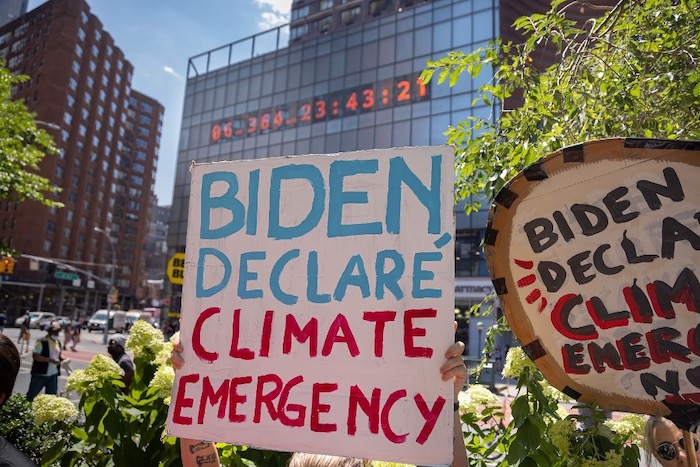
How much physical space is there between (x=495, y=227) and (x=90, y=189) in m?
76.4

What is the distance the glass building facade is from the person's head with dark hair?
27564mm

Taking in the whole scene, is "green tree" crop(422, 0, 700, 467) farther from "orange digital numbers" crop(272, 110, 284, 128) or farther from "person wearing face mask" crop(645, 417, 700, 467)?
"orange digital numbers" crop(272, 110, 284, 128)

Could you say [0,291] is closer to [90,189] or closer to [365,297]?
[90,189]

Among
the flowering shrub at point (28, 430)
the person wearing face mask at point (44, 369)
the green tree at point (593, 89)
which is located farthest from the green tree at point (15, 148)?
the green tree at point (593, 89)

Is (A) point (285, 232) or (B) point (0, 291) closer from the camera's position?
(A) point (285, 232)

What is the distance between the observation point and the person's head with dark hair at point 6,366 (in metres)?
1.99

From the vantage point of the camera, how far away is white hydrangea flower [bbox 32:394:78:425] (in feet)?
9.89

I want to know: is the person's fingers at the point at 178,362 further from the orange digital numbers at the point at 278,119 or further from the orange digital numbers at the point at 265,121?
the orange digital numbers at the point at 265,121

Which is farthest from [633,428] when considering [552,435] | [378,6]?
[378,6]

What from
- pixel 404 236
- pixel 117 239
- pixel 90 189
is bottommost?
pixel 404 236

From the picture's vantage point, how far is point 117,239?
80.3 m

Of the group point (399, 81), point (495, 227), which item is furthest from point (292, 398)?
point (399, 81)

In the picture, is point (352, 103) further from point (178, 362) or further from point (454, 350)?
point (454, 350)

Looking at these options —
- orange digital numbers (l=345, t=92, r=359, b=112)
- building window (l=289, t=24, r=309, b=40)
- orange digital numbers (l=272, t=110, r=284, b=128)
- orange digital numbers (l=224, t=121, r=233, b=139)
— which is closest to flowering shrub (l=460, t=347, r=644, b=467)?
orange digital numbers (l=345, t=92, r=359, b=112)
